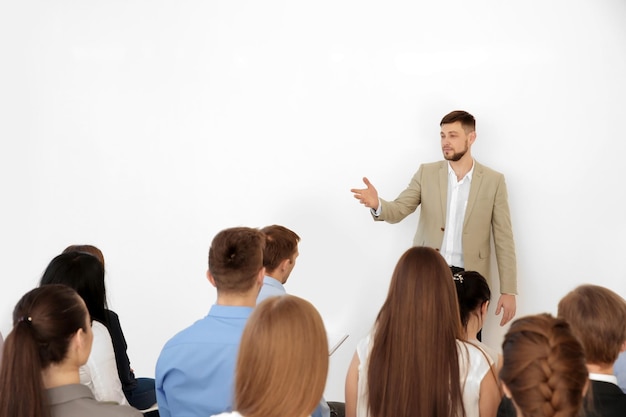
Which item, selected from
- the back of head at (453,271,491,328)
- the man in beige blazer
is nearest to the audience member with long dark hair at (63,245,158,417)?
the back of head at (453,271,491,328)

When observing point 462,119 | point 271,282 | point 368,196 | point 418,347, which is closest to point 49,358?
point 418,347

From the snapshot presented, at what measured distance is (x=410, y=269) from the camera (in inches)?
87.1

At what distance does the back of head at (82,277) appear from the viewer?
2.75 m

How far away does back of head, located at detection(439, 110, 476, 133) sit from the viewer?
4.25 metres

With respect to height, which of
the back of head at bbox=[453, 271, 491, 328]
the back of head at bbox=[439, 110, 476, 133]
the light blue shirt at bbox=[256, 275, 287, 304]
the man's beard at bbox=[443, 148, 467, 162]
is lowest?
the back of head at bbox=[453, 271, 491, 328]

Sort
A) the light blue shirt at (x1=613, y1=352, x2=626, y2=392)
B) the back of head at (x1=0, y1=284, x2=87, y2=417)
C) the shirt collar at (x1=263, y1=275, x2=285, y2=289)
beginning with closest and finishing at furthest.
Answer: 1. the back of head at (x1=0, y1=284, x2=87, y2=417)
2. the light blue shirt at (x1=613, y1=352, x2=626, y2=392)
3. the shirt collar at (x1=263, y1=275, x2=285, y2=289)

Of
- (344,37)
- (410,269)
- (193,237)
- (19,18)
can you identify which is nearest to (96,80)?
(19,18)

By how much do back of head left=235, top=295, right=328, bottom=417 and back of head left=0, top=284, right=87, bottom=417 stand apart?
0.56m

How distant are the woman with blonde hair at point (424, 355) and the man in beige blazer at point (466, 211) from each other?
1.97 meters

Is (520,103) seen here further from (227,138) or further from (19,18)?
(19,18)

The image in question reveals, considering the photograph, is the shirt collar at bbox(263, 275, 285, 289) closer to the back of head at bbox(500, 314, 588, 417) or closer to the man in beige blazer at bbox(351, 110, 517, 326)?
the man in beige blazer at bbox(351, 110, 517, 326)

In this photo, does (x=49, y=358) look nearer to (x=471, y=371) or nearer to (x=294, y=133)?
(x=471, y=371)

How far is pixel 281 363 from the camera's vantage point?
163 cm

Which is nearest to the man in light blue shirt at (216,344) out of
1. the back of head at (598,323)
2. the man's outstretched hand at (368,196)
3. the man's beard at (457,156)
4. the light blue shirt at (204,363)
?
the light blue shirt at (204,363)
